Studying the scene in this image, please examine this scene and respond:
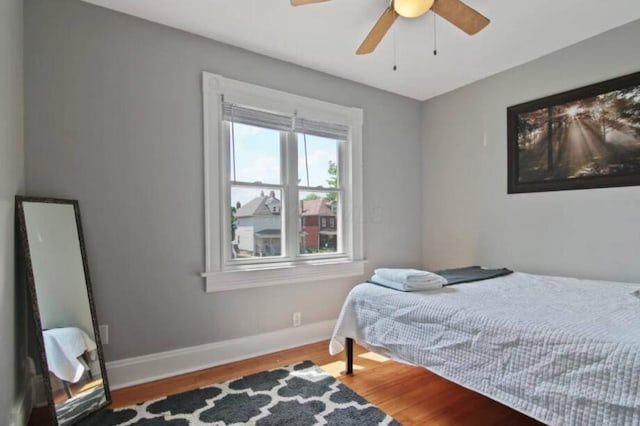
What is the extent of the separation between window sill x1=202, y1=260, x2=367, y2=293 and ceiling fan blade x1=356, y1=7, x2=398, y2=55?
1827mm

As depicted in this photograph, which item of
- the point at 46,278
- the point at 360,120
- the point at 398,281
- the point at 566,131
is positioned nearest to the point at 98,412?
the point at 46,278

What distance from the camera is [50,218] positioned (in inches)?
79.0

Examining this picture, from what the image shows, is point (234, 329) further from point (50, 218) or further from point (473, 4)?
point (473, 4)

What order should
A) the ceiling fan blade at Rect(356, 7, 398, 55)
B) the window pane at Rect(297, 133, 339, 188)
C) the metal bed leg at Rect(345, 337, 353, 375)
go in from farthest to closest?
the window pane at Rect(297, 133, 339, 188), the metal bed leg at Rect(345, 337, 353, 375), the ceiling fan blade at Rect(356, 7, 398, 55)

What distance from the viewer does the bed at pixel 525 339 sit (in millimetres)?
1272

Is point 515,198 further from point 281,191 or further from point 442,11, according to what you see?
point 281,191

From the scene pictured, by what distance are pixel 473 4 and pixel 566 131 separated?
138 centimetres

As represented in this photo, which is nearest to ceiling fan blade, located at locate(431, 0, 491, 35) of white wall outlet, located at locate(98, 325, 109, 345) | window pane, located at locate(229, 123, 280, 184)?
window pane, located at locate(229, 123, 280, 184)

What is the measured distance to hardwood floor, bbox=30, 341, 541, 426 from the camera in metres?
1.92

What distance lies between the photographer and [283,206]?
10.1 feet

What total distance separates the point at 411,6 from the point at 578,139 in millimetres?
1854

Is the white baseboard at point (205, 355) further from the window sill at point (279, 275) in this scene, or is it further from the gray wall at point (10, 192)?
the gray wall at point (10, 192)

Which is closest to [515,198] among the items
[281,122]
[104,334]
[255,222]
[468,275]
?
[468,275]

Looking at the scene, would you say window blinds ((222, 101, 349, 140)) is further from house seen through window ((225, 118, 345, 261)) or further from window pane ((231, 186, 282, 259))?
window pane ((231, 186, 282, 259))
